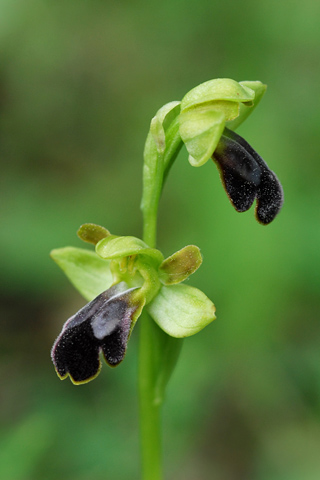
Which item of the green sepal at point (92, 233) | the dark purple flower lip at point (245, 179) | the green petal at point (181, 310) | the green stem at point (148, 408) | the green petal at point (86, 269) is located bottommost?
the green stem at point (148, 408)

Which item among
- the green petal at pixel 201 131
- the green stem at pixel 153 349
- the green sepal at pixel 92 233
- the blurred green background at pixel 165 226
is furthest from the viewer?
the blurred green background at pixel 165 226

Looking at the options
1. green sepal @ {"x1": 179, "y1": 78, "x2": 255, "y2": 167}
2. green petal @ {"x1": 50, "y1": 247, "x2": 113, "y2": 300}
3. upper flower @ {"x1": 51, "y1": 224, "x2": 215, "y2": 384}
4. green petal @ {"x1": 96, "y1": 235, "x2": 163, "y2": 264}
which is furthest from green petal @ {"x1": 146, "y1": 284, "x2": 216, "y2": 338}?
green sepal @ {"x1": 179, "y1": 78, "x2": 255, "y2": 167}

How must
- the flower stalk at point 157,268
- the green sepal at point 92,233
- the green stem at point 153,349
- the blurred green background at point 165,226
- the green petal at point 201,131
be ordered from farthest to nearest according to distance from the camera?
the blurred green background at point 165,226, the green sepal at point 92,233, the green stem at point 153,349, the flower stalk at point 157,268, the green petal at point 201,131

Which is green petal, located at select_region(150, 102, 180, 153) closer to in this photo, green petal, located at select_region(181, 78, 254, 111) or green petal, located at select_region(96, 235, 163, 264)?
green petal, located at select_region(181, 78, 254, 111)

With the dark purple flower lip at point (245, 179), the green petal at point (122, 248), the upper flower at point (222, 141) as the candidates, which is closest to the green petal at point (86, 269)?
the green petal at point (122, 248)

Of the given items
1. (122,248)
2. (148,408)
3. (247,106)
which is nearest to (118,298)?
(122,248)

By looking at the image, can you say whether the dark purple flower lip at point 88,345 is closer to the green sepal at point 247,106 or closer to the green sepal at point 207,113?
the green sepal at point 207,113

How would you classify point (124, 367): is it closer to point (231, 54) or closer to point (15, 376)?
point (15, 376)

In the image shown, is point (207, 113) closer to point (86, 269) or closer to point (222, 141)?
point (222, 141)

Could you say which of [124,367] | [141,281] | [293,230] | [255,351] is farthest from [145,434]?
[293,230]
